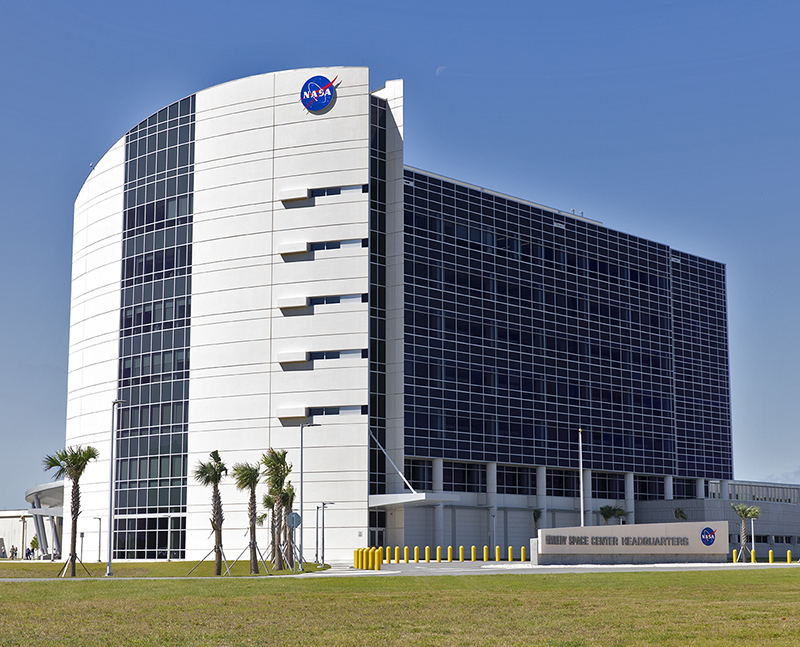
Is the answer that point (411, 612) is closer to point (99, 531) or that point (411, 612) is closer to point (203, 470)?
point (203, 470)

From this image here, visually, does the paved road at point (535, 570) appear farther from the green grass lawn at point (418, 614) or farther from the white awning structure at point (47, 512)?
the white awning structure at point (47, 512)

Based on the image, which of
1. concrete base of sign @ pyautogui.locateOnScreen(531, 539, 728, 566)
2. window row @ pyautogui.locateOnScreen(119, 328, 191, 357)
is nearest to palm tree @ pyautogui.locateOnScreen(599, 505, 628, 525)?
concrete base of sign @ pyautogui.locateOnScreen(531, 539, 728, 566)

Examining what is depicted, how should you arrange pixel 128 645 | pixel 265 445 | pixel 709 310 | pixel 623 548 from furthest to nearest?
pixel 709 310 < pixel 265 445 < pixel 623 548 < pixel 128 645

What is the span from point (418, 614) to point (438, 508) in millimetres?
65676

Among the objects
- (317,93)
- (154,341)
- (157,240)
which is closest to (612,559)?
(317,93)

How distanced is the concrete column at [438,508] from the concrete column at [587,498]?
19497 mm

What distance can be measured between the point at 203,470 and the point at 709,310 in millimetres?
77504

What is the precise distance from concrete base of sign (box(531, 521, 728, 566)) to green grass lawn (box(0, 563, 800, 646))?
1971 cm

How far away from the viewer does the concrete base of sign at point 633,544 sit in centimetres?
5462

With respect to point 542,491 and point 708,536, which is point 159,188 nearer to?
point 542,491

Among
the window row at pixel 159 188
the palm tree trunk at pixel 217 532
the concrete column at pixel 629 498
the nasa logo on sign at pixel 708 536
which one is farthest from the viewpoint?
the concrete column at pixel 629 498

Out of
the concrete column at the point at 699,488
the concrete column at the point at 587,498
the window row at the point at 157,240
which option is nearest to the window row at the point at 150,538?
the window row at the point at 157,240

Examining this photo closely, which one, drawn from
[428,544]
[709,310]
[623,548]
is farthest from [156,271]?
[709,310]

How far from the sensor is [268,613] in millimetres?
22406
